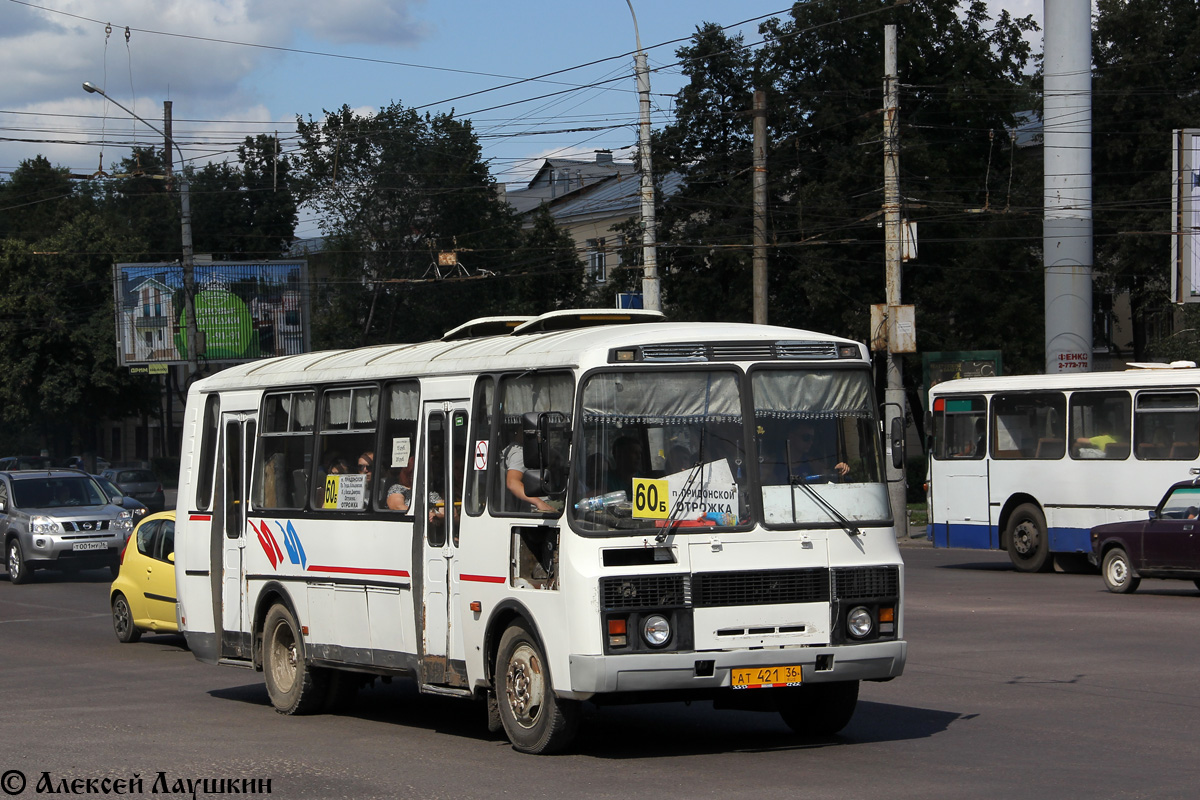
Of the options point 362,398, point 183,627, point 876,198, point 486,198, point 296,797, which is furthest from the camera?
point 486,198

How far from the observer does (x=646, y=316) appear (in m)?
11.1

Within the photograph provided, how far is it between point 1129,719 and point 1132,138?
39704 millimetres

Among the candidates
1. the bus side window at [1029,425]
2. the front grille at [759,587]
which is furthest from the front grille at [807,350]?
the bus side window at [1029,425]

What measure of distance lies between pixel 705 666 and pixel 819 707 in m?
1.40

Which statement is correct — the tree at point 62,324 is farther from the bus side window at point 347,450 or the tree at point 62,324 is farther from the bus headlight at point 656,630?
the bus headlight at point 656,630

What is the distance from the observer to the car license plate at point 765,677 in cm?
859

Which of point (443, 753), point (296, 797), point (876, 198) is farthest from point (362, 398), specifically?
point (876, 198)

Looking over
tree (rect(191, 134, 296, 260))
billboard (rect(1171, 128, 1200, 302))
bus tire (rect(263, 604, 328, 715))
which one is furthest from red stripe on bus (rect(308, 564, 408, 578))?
tree (rect(191, 134, 296, 260))

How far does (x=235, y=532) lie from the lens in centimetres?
1243

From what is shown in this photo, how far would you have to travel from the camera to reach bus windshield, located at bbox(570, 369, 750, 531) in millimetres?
8664

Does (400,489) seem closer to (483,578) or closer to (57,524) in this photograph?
(483,578)

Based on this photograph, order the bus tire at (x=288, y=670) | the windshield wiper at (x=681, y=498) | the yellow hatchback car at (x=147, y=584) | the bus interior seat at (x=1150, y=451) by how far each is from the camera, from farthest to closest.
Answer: the bus interior seat at (x=1150, y=451) < the yellow hatchback car at (x=147, y=584) < the bus tire at (x=288, y=670) < the windshield wiper at (x=681, y=498)

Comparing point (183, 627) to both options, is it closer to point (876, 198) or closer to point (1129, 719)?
point (1129, 719)

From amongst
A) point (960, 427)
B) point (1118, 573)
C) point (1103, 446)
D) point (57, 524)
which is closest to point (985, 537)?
point (960, 427)
